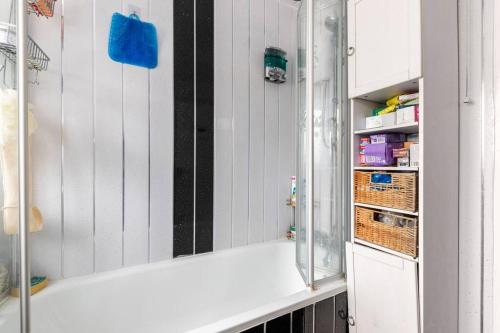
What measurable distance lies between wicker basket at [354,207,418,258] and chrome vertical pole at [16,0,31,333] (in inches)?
50.9

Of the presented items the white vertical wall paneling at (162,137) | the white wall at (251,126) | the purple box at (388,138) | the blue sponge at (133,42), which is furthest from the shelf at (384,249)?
the blue sponge at (133,42)

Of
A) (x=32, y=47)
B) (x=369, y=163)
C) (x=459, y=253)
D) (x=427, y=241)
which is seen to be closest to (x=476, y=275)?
(x=459, y=253)

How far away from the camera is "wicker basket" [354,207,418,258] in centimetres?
104

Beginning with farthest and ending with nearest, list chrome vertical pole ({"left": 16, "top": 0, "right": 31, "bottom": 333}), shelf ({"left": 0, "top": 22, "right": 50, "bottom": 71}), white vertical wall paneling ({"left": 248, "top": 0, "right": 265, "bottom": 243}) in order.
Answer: white vertical wall paneling ({"left": 248, "top": 0, "right": 265, "bottom": 243}) → shelf ({"left": 0, "top": 22, "right": 50, "bottom": 71}) → chrome vertical pole ({"left": 16, "top": 0, "right": 31, "bottom": 333})

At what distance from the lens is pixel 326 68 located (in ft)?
4.57

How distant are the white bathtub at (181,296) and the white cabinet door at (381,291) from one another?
0.10 metres

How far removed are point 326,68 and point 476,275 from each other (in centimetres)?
119

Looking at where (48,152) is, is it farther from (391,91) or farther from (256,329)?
(391,91)

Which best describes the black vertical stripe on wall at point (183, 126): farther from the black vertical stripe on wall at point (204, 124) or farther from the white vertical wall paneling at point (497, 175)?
the white vertical wall paneling at point (497, 175)

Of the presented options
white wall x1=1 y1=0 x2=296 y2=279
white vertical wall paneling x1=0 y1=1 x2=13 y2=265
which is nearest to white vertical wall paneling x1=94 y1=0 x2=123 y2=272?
white wall x1=1 y1=0 x2=296 y2=279

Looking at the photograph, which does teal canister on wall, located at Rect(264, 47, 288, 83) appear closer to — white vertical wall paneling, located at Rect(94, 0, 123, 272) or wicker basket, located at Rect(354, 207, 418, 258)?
white vertical wall paneling, located at Rect(94, 0, 123, 272)

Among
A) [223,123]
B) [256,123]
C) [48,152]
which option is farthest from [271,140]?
[48,152]

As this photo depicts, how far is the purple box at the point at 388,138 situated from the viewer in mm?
1160

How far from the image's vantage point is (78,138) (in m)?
1.31
